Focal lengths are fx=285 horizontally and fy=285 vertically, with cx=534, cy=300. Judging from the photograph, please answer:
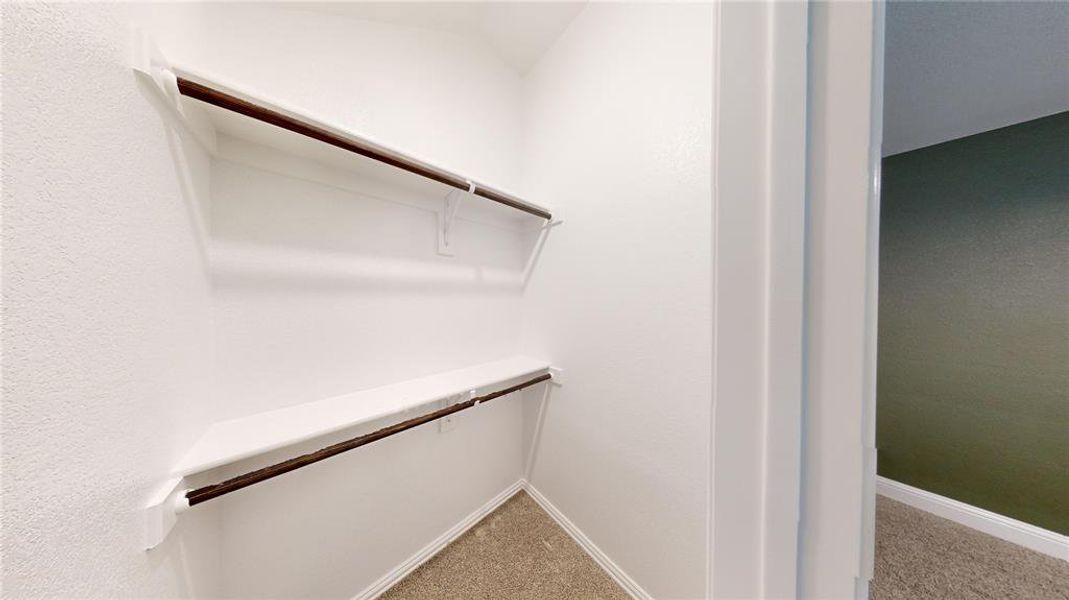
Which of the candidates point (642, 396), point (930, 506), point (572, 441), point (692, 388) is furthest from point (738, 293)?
point (930, 506)

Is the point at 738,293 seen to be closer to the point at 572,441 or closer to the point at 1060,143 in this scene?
the point at 572,441

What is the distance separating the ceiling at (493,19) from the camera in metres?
1.01

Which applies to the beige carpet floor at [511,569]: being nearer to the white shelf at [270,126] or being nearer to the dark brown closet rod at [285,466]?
the dark brown closet rod at [285,466]

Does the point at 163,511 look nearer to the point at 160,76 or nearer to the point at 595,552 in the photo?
the point at 160,76

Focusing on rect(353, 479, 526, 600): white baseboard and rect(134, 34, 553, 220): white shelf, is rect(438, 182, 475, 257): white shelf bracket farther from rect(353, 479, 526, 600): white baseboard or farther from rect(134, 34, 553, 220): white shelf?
rect(353, 479, 526, 600): white baseboard

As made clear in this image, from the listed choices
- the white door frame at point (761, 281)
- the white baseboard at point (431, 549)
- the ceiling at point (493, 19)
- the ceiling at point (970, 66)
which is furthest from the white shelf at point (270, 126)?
the ceiling at point (970, 66)

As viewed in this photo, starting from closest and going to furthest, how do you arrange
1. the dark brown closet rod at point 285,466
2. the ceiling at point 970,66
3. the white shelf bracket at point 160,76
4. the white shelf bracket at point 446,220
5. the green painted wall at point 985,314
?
the white shelf bracket at point 160,76
the dark brown closet rod at point 285,466
the ceiling at point 970,66
the white shelf bracket at point 446,220
the green painted wall at point 985,314

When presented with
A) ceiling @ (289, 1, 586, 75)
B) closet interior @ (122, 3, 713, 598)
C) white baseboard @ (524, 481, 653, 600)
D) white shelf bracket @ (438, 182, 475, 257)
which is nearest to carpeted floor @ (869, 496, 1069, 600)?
white baseboard @ (524, 481, 653, 600)

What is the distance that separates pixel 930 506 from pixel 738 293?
2.43 metres

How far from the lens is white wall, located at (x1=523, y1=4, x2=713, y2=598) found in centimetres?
89

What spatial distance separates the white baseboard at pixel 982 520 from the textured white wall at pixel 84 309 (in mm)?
2546

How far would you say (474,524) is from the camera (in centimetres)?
130

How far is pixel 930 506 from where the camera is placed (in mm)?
1459

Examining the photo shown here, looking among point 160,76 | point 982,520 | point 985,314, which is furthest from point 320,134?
point 982,520
